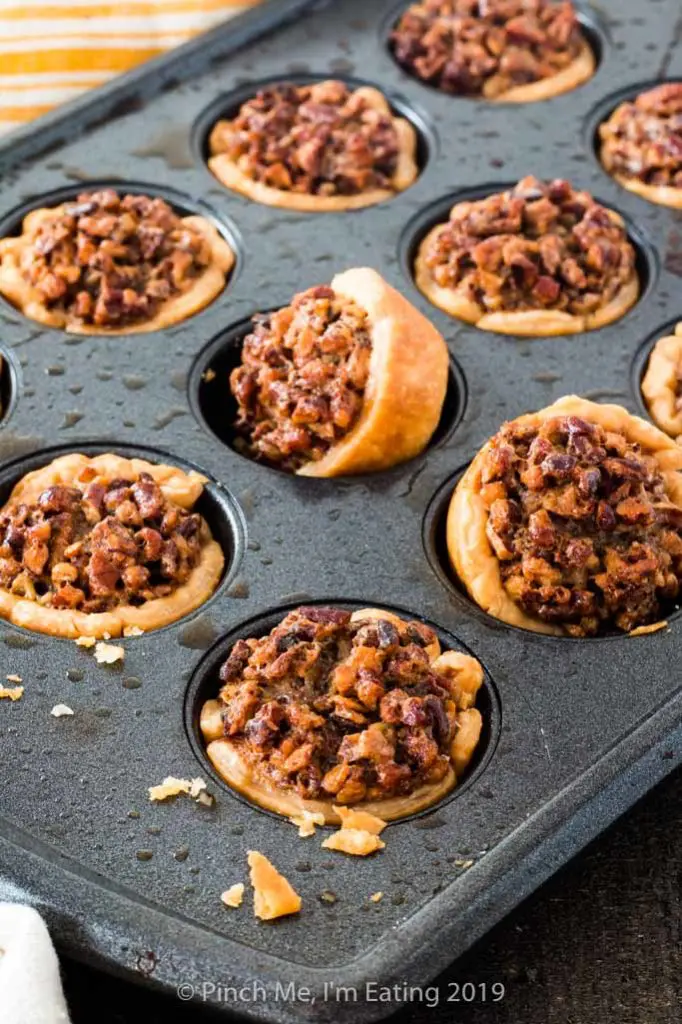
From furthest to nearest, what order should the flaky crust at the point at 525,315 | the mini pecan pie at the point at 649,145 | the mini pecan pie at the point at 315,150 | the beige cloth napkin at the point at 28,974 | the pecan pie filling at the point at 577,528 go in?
the mini pecan pie at the point at 649,145 → the mini pecan pie at the point at 315,150 → the flaky crust at the point at 525,315 → the pecan pie filling at the point at 577,528 → the beige cloth napkin at the point at 28,974

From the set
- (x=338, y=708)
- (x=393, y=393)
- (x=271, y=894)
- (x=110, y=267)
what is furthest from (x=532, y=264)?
(x=271, y=894)

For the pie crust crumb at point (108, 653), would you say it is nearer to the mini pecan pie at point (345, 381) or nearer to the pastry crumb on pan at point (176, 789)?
the pastry crumb on pan at point (176, 789)

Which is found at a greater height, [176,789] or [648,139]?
[648,139]

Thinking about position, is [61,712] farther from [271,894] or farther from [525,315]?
[525,315]

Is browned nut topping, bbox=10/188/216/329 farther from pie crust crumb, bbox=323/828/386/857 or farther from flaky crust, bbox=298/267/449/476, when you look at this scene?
pie crust crumb, bbox=323/828/386/857

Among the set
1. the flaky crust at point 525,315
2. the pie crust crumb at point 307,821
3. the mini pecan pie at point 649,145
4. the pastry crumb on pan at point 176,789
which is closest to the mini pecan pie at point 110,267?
the flaky crust at point 525,315

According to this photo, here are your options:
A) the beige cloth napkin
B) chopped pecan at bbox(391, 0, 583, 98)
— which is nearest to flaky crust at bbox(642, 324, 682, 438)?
chopped pecan at bbox(391, 0, 583, 98)

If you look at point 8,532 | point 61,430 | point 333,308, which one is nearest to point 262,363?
point 333,308
